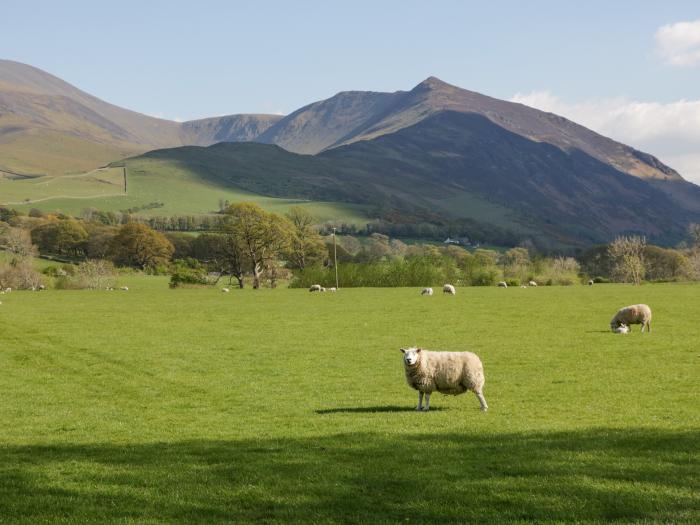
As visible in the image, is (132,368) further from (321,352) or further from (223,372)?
(321,352)

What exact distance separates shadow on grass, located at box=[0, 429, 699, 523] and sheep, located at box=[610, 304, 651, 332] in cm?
2544

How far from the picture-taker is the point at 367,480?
1276cm

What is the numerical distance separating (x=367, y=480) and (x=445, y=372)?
759cm

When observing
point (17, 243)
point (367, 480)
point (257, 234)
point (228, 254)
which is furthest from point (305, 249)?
point (367, 480)

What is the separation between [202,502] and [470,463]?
482cm

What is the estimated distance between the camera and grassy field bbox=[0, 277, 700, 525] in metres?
11.4

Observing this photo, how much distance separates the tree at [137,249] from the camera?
149250 millimetres

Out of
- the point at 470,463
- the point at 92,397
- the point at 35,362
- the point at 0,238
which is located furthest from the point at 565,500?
the point at 0,238

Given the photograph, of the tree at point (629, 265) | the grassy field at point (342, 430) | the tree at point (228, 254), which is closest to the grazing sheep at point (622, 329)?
the grassy field at point (342, 430)

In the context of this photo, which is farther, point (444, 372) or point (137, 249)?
point (137, 249)

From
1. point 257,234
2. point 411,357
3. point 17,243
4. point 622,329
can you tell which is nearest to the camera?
point 411,357

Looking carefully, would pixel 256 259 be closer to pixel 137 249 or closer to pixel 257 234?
pixel 257 234

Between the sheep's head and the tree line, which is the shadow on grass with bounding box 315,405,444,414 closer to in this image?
the sheep's head

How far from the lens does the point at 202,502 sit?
38.9 ft
